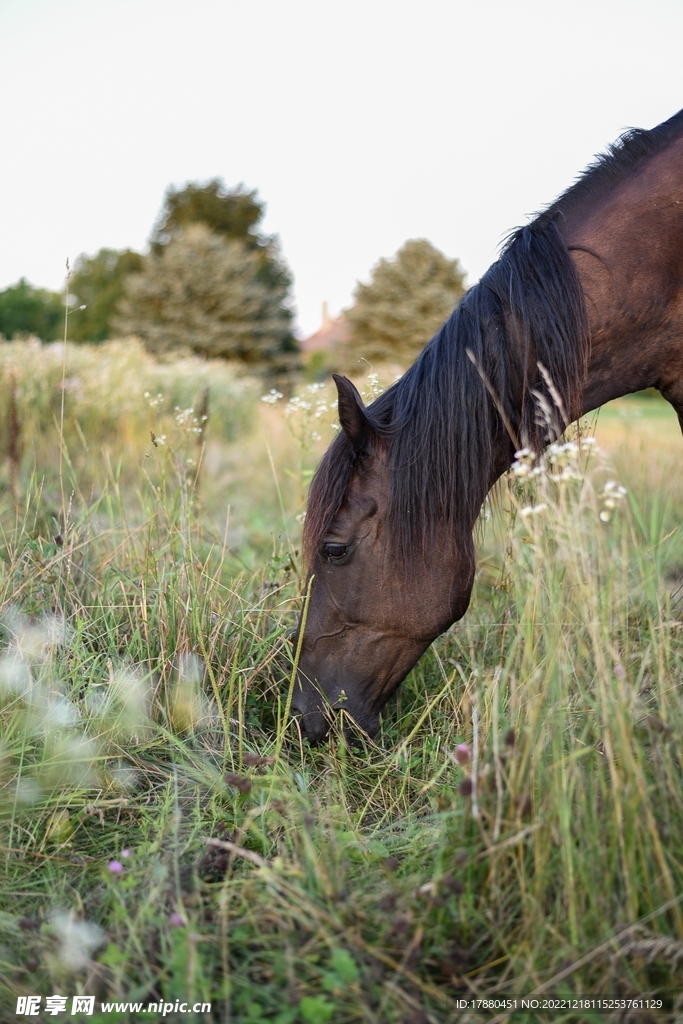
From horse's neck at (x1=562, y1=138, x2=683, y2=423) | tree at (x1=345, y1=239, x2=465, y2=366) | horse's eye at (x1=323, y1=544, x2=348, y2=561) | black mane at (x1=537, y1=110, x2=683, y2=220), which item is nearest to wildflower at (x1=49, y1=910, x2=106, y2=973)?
horse's eye at (x1=323, y1=544, x2=348, y2=561)

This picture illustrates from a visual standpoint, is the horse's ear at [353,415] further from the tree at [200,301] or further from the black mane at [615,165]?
the tree at [200,301]

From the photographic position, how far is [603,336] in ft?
7.54

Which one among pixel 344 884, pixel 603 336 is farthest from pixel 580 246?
pixel 344 884

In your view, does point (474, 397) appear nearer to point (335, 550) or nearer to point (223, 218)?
point (335, 550)

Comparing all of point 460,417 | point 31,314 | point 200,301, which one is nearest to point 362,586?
point 460,417

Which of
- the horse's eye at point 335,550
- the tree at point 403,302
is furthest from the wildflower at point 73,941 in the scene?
the tree at point 403,302

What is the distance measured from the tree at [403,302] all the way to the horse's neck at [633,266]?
31.2 metres

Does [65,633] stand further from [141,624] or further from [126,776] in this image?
[126,776]

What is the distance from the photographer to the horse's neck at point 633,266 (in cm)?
228

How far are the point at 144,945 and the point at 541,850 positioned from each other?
84 cm

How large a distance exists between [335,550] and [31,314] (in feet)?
113

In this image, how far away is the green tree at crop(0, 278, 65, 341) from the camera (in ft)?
97.9

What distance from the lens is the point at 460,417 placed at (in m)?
2.16

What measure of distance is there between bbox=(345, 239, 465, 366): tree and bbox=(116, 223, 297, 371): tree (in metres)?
5.64
